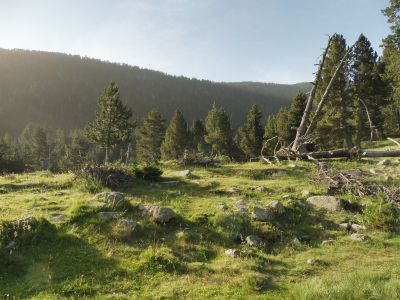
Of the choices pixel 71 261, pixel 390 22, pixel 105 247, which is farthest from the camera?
pixel 390 22

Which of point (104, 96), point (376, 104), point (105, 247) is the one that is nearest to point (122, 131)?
point (104, 96)

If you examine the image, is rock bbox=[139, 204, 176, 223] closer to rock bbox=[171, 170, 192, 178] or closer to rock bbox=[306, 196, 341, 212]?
rock bbox=[306, 196, 341, 212]

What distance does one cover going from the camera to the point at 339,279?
28.4 ft

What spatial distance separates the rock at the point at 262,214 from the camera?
41.9 feet

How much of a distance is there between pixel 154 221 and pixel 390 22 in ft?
91.2

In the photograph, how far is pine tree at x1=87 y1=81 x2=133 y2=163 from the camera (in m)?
53.3

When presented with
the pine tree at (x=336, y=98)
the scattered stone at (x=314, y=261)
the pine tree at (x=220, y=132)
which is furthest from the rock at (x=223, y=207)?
the pine tree at (x=220, y=132)

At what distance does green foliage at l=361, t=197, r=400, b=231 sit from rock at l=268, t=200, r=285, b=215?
2771 millimetres

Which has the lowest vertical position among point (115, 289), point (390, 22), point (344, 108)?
point (115, 289)

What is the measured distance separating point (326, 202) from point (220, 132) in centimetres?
4879

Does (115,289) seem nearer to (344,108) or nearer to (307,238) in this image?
(307,238)

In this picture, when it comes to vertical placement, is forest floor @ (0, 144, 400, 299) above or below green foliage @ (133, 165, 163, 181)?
below

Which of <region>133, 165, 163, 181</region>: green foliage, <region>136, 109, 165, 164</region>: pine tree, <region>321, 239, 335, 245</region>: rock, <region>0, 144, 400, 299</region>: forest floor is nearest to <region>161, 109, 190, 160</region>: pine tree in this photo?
<region>136, 109, 165, 164</region>: pine tree

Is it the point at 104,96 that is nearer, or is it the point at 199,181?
the point at 199,181
